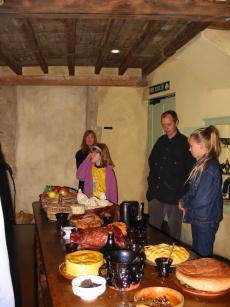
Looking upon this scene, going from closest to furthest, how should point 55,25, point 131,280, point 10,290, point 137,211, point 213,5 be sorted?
1. point 10,290
2. point 131,280
3. point 137,211
4. point 213,5
5. point 55,25

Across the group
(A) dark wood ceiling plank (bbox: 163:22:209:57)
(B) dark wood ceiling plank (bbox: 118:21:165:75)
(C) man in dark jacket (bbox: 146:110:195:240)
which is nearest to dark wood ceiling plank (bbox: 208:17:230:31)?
(A) dark wood ceiling plank (bbox: 163:22:209:57)

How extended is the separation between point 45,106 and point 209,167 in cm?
444

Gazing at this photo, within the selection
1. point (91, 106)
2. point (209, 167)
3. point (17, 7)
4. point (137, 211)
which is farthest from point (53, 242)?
point (91, 106)

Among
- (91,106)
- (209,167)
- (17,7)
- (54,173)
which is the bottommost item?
(54,173)

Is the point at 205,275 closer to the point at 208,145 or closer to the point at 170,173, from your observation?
the point at 208,145

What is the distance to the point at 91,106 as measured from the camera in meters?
6.72

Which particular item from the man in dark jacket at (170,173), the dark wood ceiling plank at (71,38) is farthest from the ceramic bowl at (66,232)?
the dark wood ceiling plank at (71,38)

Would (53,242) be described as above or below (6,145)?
below

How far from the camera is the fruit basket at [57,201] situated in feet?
9.42

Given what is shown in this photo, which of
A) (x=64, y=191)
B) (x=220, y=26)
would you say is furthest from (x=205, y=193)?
(x=220, y=26)

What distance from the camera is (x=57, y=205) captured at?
2.92m

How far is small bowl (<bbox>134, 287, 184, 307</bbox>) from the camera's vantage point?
139 centimetres

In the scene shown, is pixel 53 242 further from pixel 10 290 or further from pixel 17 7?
pixel 17 7

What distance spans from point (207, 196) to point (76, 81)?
421 cm
